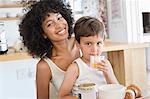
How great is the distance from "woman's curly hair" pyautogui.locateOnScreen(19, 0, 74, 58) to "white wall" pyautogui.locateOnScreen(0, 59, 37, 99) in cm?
98

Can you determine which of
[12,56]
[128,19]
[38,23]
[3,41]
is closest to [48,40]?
[38,23]

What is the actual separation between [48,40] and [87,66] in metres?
0.31

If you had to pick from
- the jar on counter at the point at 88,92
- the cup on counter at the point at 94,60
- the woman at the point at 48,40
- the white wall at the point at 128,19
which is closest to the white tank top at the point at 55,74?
the woman at the point at 48,40

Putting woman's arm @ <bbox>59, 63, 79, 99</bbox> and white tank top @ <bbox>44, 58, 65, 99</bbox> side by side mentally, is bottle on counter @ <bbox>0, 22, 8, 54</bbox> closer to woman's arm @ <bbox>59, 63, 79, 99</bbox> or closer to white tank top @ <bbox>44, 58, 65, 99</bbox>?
white tank top @ <bbox>44, 58, 65, 99</bbox>

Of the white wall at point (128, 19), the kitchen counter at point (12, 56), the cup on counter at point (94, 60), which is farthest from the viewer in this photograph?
the white wall at point (128, 19)

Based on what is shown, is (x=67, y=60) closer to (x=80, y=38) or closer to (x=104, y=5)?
(x=80, y=38)

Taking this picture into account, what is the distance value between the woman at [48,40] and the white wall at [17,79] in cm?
99

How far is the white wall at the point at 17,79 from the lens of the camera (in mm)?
2395

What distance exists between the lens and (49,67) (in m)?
1.41

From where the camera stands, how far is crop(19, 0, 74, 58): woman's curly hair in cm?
136

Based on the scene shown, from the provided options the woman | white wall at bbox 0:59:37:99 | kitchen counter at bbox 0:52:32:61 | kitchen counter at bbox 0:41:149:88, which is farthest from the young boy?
white wall at bbox 0:59:37:99

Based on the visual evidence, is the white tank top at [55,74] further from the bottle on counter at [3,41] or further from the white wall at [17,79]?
the white wall at [17,79]

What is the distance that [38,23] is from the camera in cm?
138

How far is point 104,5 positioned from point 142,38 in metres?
0.53
